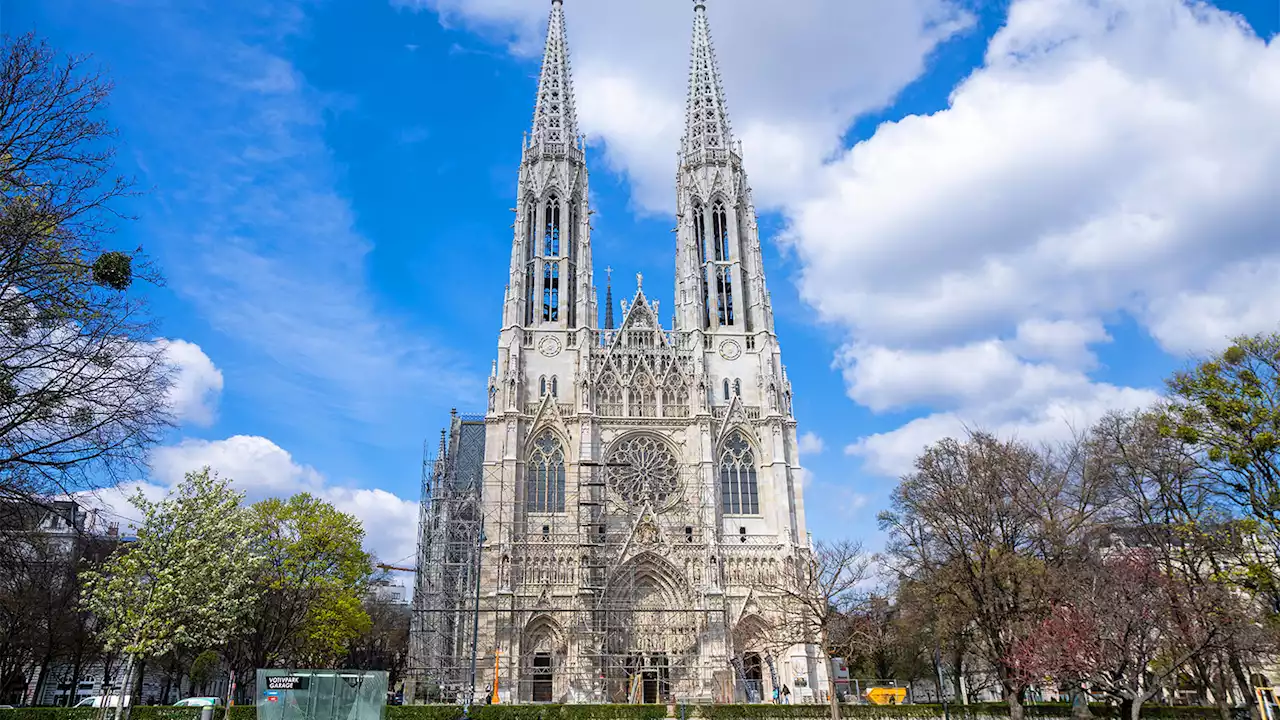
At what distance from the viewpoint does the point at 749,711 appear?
2648 cm

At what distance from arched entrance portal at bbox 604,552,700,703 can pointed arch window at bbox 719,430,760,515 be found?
17.9ft

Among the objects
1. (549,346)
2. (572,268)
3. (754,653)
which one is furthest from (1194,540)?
(572,268)

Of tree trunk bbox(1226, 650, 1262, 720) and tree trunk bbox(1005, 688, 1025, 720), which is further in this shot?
tree trunk bbox(1005, 688, 1025, 720)

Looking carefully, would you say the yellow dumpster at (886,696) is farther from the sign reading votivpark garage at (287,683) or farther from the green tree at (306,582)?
the sign reading votivpark garage at (287,683)

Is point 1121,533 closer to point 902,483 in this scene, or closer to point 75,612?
point 902,483

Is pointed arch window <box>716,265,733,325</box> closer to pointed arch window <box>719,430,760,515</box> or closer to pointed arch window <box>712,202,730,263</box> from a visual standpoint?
pointed arch window <box>712,202,730,263</box>

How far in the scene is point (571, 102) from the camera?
178 feet

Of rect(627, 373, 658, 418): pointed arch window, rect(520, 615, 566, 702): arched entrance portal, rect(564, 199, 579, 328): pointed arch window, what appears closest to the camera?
rect(520, 615, 566, 702): arched entrance portal

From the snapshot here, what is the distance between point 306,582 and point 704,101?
40338 millimetres

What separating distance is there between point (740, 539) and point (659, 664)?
7.90 metres

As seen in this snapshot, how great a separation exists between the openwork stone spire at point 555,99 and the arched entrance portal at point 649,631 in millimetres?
28102

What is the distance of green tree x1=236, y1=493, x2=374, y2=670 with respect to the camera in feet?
105

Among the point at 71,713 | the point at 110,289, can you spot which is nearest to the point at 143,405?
the point at 110,289

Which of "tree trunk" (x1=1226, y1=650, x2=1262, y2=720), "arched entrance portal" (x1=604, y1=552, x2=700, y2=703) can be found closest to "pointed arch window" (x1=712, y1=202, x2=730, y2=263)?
"arched entrance portal" (x1=604, y1=552, x2=700, y2=703)
